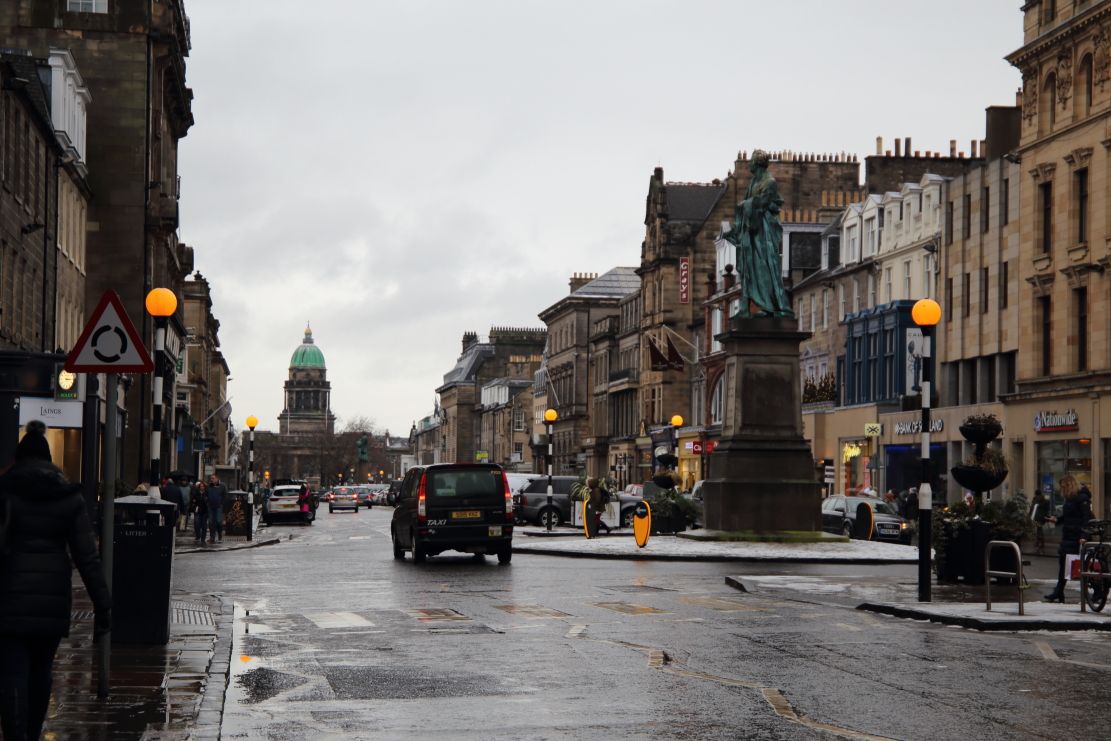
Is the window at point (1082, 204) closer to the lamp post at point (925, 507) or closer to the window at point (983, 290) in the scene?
the window at point (983, 290)

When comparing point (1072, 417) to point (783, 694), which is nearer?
point (783, 694)

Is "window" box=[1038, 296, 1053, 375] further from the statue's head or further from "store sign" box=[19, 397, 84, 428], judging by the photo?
"store sign" box=[19, 397, 84, 428]

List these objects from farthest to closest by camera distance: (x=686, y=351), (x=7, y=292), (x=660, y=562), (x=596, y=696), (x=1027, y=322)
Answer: (x=686, y=351), (x=1027, y=322), (x=7, y=292), (x=660, y=562), (x=596, y=696)

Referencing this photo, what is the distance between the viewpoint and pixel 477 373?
182 metres

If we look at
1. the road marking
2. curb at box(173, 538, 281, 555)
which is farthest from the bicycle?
curb at box(173, 538, 281, 555)

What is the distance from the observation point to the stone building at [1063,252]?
158 ft

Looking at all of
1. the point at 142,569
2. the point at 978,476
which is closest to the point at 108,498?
the point at 142,569

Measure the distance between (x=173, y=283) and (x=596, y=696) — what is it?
5931 cm

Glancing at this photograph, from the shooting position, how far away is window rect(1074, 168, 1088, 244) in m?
49.7

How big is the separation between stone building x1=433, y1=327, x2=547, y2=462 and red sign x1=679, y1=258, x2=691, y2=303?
7621cm

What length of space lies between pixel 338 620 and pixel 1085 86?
3753cm

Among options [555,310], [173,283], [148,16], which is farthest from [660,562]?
[555,310]

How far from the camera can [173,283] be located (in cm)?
6888

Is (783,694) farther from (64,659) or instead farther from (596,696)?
(64,659)
